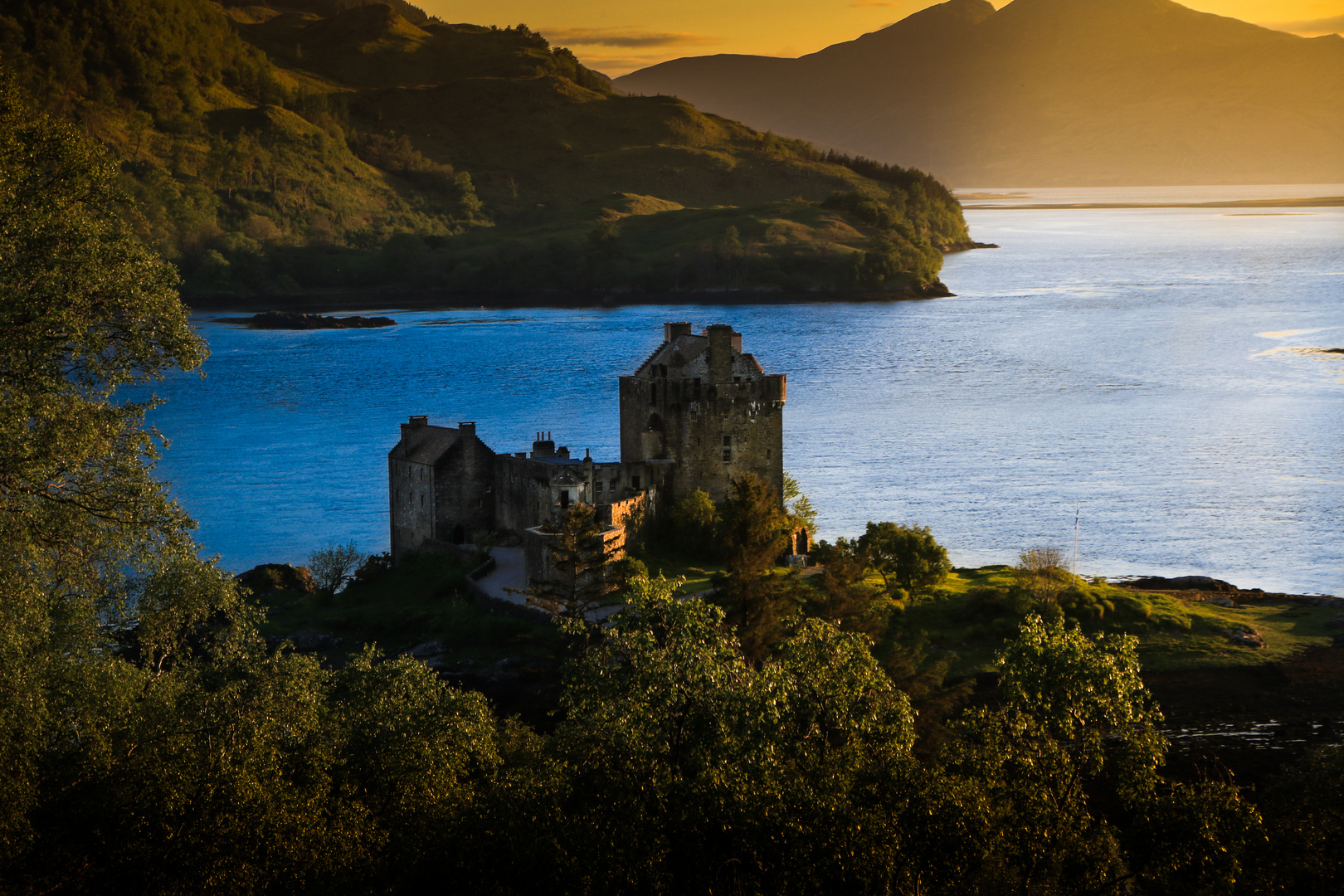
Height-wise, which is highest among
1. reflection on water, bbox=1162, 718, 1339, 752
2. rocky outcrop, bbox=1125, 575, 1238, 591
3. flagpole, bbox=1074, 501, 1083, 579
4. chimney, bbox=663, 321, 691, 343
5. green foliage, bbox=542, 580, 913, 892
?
chimney, bbox=663, 321, 691, 343

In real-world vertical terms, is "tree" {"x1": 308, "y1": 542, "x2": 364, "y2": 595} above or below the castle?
below

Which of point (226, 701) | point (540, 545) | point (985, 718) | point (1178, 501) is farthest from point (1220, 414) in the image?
point (226, 701)

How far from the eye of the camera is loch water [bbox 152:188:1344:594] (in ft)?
226

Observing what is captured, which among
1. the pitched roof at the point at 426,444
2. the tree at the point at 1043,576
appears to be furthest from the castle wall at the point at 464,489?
the tree at the point at 1043,576

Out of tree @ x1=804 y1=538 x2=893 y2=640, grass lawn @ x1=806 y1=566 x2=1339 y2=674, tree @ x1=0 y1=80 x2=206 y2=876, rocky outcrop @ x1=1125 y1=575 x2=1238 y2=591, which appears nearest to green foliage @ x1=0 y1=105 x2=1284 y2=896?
tree @ x1=0 y1=80 x2=206 y2=876

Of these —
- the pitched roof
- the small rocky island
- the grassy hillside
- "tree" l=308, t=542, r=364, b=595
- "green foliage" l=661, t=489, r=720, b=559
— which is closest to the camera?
the grassy hillside

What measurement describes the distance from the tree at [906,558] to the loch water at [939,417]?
36.4 ft

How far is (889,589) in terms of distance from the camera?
50531 mm

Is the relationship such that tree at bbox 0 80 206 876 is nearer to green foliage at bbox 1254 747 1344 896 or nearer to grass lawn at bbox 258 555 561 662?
green foliage at bbox 1254 747 1344 896

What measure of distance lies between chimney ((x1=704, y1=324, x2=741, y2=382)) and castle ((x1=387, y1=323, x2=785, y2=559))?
1.4 inches

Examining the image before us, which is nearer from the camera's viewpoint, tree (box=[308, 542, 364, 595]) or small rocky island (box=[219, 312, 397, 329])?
tree (box=[308, 542, 364, 595])

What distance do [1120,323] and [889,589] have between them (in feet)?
420

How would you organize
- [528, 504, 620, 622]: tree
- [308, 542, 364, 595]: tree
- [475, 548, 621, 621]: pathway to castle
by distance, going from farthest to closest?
[308, 542, 364, 595]: tree < [475, 548, 621, 621]: pathway to castle < [528, 504, 620, 622]: tree

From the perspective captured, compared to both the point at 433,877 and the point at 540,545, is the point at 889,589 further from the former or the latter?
the point at 433,877
